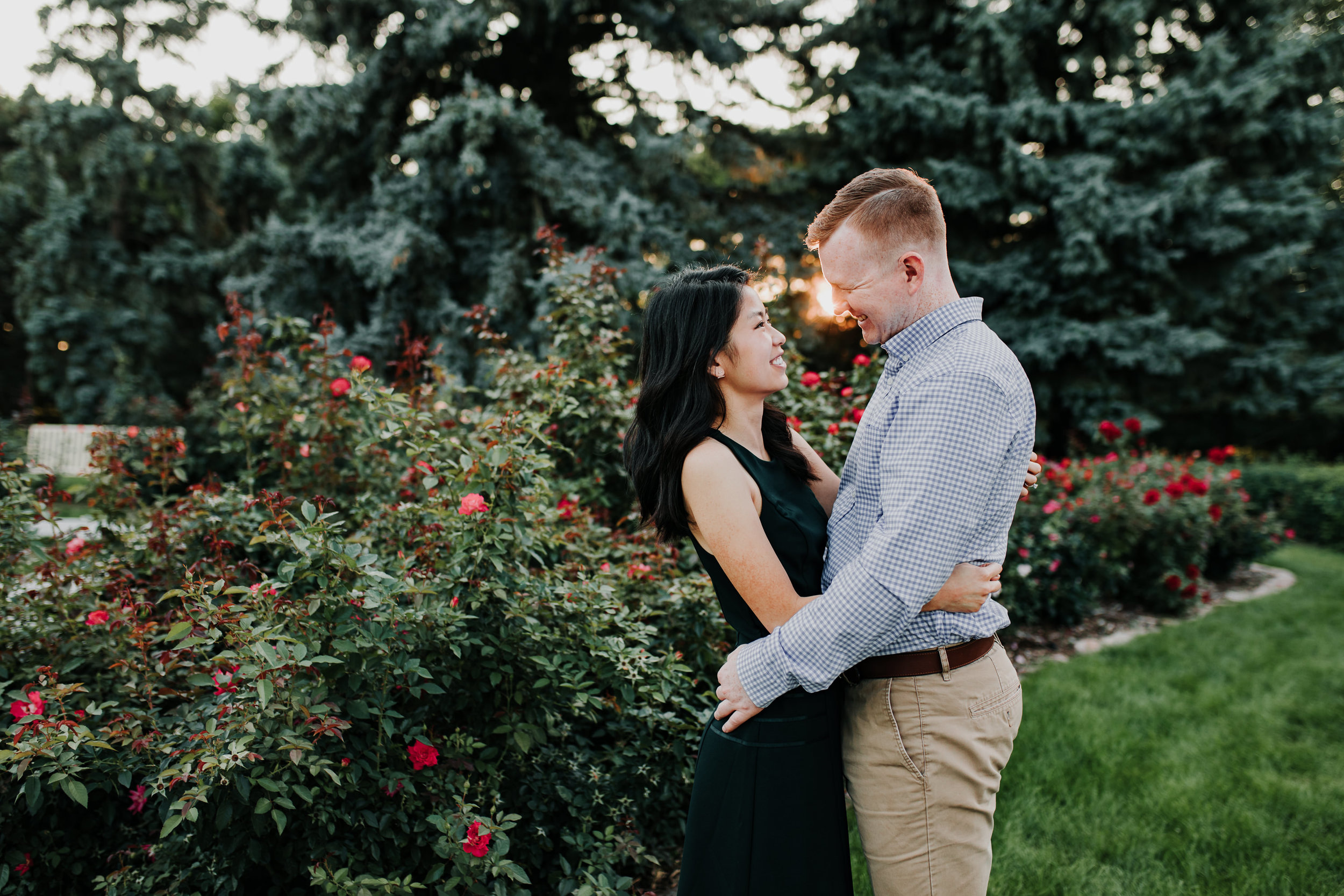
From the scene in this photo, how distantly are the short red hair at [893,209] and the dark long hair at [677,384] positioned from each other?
305 millimetres

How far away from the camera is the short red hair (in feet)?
4.95

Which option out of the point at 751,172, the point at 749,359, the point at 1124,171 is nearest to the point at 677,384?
the point at 749,359

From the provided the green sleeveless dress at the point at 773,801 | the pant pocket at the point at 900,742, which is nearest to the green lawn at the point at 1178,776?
the green sleeveless dress at the point at 773,801

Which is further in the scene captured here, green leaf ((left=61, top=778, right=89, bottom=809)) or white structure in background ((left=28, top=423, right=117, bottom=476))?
white structure in background ((left=28, top=423, right=117, bottom=476))

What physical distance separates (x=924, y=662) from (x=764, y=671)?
324 millimetres

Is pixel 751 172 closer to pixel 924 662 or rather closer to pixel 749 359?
pixel 749 359

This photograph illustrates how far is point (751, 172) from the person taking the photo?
1238cm

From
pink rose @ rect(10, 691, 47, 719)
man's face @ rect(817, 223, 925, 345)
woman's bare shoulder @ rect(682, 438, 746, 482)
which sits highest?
man's face @ rect(817, 223, 925, 345)

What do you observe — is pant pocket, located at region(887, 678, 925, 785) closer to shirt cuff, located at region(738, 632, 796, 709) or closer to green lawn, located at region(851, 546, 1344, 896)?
shirt cuff, located at region(738, 632, 796, 709)

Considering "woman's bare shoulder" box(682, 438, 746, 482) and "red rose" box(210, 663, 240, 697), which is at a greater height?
"woman's bare shoulder" box(682, 438, 746, 482)

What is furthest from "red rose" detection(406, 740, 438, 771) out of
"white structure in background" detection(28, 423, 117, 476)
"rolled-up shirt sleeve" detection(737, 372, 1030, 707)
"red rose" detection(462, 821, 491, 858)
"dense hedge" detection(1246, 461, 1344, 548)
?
"white structure in background" detection(28, 423, 117, 476)

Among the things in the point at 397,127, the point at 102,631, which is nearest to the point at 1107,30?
the point at 397,127

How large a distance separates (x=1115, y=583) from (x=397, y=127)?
10.4 meters

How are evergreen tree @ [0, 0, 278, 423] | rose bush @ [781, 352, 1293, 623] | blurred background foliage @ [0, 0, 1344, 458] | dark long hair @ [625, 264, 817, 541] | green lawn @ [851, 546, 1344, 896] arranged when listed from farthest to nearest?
evergreen tree @ [0, 0, 278, 423] < blurred background foliage @ [0, 0, 1344, 458] < rose bush @ [781, 352, 1293, 623] < green lawn @ [851, 546, 1344, 896] < dark long hair @ [625, 264, 817, 541]
